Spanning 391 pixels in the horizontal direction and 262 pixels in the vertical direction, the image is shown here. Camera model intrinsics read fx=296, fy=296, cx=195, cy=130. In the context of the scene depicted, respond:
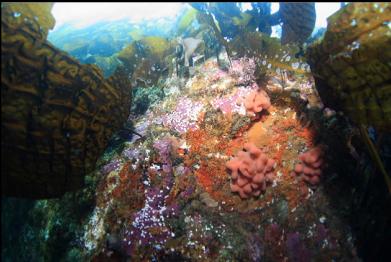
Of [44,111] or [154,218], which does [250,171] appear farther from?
[44,111]

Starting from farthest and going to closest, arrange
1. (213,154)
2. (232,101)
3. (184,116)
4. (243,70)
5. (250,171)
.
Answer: (243,70) < (184,116) < (232,101) < (213,154) < (250,171)

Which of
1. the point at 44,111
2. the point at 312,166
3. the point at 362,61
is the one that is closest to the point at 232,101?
the point at 312,166

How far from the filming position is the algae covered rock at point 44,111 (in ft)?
8.38

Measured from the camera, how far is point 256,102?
381cm

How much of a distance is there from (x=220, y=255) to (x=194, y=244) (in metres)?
0.30

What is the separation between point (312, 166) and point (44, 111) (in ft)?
9.42

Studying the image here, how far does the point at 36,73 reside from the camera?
2.63m

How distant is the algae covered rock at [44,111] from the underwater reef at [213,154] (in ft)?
0.04

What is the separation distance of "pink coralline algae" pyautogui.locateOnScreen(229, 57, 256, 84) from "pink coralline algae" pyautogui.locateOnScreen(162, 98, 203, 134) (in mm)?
738

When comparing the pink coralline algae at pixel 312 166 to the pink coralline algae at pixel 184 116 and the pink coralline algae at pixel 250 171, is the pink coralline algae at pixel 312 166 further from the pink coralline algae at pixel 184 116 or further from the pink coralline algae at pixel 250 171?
the pink coralline algae at pixel 184 116

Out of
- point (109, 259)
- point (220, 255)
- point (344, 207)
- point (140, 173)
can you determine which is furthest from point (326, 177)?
point (109, 259)

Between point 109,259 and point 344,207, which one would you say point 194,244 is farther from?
point 344,207

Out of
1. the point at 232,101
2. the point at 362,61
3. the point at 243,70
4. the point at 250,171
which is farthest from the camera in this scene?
the point at 243,70

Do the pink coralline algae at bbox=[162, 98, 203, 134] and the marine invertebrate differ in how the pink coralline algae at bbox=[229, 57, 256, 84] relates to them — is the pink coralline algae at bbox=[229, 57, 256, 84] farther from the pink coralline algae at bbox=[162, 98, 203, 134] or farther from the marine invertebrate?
the pink coralline algae at bbox=[162, 98, 203, 134]
